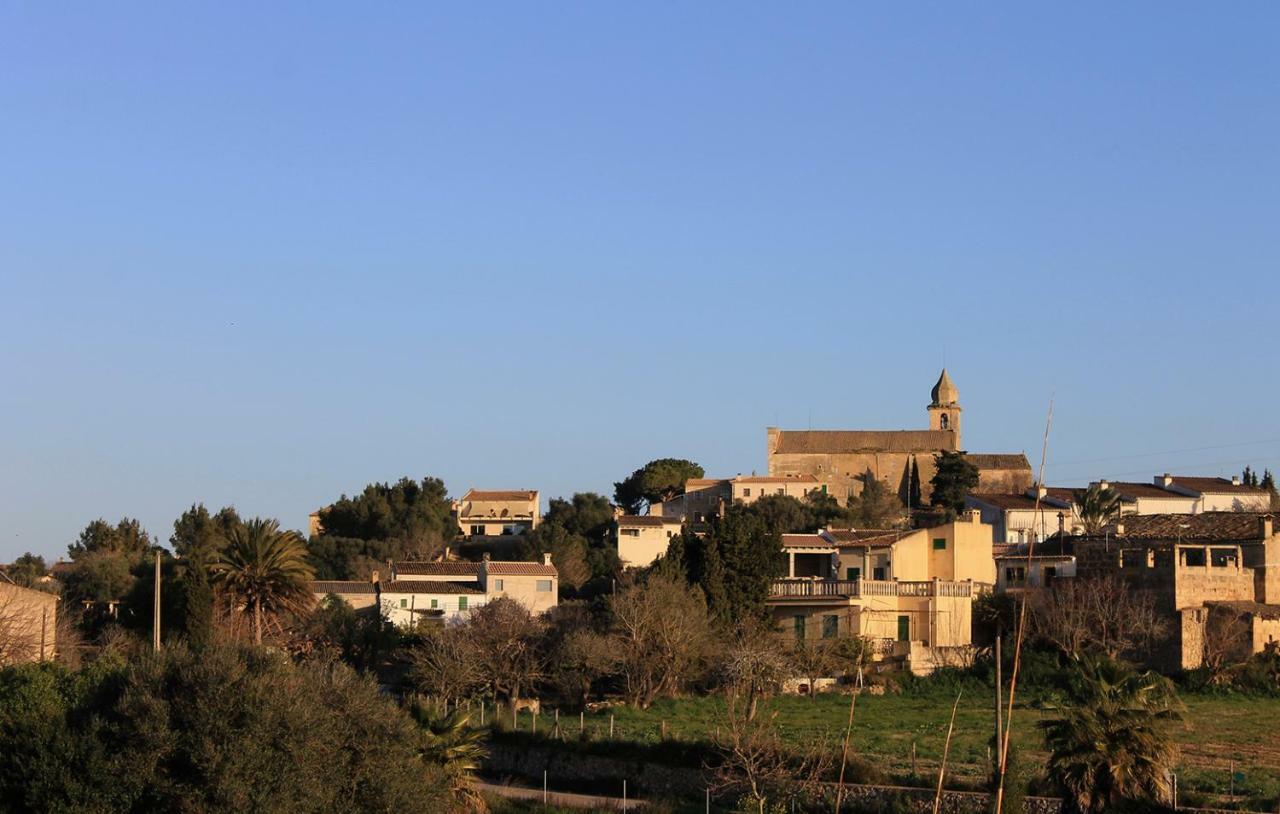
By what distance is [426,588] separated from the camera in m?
62.7

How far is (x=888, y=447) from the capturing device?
11706cm

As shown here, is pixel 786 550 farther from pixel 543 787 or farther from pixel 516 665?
pixel 543 787

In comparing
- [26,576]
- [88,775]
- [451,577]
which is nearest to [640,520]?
[451,577]

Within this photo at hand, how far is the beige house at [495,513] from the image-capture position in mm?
99131

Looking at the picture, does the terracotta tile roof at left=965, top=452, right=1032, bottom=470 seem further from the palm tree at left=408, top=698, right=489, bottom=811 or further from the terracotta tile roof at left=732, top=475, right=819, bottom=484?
the palm tree at left=408, top=698, right=489, bottom=811

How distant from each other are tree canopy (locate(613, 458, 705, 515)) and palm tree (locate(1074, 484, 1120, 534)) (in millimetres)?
33998

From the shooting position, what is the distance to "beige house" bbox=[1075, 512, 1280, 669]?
45781 millimetres

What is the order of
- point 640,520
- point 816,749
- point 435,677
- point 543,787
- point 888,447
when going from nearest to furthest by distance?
point 816,749, point 543,787, point 435,677, point 640,520, point 888,447

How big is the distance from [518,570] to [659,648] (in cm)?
1953

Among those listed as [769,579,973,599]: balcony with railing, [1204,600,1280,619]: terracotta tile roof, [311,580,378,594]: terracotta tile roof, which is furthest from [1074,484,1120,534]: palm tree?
[311,580,378,594]: terracotta tile roof

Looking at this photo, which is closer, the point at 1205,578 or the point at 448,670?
the point at 448,670

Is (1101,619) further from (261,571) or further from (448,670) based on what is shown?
(261,571)

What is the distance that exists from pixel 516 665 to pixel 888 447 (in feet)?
239

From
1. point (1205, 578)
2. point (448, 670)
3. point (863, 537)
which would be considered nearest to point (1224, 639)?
point (1205, 578)
